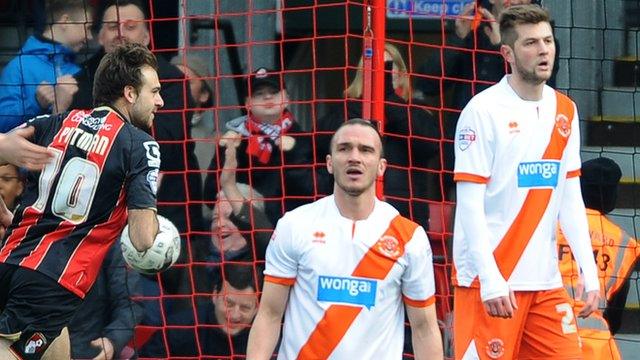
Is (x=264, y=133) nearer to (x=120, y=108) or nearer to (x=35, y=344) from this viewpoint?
(x=120, y=108)

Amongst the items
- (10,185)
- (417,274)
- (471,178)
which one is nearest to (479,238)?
(471,178)

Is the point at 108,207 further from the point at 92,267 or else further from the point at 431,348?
the point at 431,348

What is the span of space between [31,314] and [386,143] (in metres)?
2.80

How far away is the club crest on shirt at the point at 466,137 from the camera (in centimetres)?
705

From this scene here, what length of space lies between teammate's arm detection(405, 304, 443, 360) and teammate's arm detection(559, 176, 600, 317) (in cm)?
97

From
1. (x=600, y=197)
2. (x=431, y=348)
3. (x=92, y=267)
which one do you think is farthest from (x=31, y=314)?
(x=600, y=197)

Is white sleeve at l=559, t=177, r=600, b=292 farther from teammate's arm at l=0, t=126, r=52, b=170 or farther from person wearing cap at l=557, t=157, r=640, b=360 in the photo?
teammate's arm at l=0, t=126, r=52, b=170

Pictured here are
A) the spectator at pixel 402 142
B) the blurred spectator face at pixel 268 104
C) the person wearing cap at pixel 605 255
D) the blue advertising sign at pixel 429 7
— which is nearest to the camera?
the person wearing cap at pixel 605 255

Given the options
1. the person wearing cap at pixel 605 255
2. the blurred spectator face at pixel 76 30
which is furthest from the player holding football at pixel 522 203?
the blurred spectator face at pixel 76 30

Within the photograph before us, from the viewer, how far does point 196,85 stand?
367 inches

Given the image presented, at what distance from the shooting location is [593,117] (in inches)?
386

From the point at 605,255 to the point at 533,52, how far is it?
1.94m

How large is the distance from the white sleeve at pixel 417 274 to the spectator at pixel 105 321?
2830 mm

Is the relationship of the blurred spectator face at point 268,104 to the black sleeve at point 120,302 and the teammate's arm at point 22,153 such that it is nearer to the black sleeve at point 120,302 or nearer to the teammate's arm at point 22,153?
the black sleeve at point 120,302
